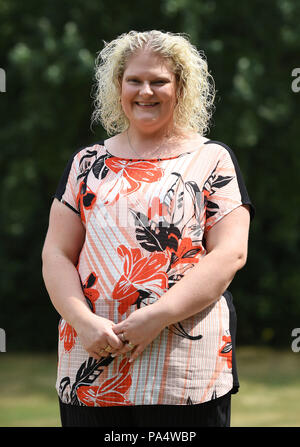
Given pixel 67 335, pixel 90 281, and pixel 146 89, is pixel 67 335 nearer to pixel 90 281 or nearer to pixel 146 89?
pixel 90 281

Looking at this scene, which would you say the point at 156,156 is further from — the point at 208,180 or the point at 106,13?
the point at 106,13

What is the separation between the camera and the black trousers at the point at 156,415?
6.72 feet

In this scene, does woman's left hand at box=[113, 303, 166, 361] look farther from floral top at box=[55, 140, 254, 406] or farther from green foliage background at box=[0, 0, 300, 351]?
green foliage background at box=[0, 0, 300, 351]

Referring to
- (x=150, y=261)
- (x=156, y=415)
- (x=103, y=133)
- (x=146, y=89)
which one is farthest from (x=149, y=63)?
(x=103, y=133)

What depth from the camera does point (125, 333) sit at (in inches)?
80.0

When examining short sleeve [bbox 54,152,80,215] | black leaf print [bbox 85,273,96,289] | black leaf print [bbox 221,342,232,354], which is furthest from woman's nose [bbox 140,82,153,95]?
black leaf print [bbox 221,342,232,354]

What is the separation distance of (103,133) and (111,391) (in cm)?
558

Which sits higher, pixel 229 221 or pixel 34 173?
pixel 229 221

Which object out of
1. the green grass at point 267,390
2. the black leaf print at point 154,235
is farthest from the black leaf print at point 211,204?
the green grass at point 267,390

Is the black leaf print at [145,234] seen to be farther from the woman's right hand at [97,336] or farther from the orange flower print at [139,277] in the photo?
the woman's right hand at [97,336]

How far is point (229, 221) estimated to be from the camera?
7.05ft

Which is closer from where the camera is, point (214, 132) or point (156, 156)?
point (156, 156)

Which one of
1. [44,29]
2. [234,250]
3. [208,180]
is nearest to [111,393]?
[234,250]
